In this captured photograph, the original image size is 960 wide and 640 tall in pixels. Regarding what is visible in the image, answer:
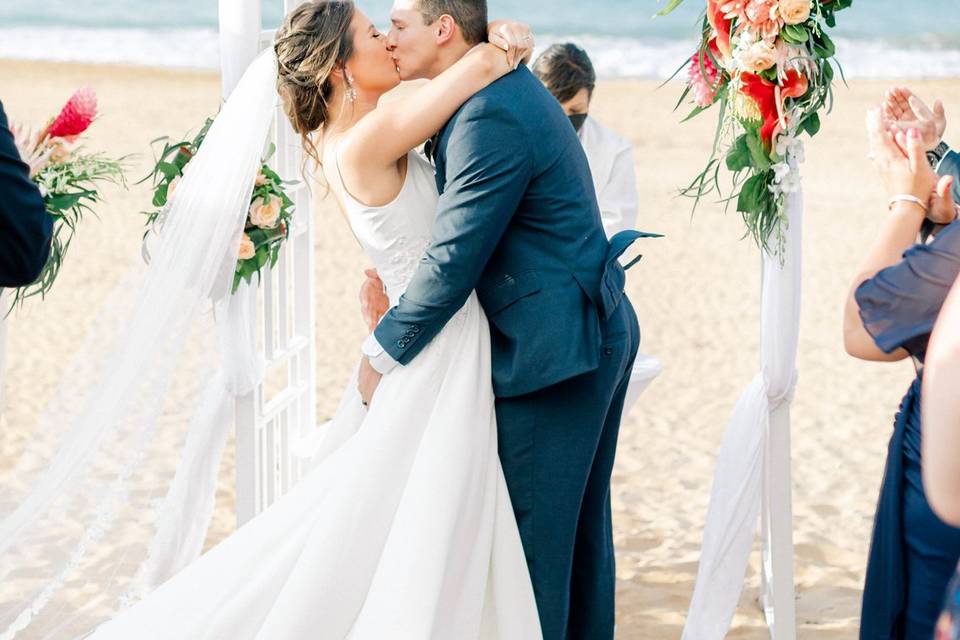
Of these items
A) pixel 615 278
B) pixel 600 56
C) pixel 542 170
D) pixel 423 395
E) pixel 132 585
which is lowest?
pixel 600 56

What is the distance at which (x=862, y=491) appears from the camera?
5996 mm

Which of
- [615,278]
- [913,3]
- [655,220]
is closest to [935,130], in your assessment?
[615,278]

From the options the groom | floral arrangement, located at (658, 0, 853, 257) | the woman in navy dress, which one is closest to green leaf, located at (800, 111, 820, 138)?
floral arrangement, located at (658, 0, 853, 257)

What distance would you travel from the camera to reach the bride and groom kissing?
2932 millimetres

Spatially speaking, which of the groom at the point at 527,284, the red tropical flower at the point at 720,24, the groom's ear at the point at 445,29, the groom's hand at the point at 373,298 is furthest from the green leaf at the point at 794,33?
the groom's hand at the point at 373,298

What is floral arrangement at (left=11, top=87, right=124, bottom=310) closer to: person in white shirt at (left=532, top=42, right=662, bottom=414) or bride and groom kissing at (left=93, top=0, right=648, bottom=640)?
bride and groom kissing at (left=93, top=0, right=648, bottom=640)

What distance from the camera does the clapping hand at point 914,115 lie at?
8.60 feet

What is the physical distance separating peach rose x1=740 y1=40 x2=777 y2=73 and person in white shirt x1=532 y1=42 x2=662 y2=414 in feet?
4.26

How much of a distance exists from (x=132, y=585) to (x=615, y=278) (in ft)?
5.97

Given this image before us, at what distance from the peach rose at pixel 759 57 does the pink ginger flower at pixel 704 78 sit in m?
0.21

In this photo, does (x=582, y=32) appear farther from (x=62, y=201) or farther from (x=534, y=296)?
(x=534, y=296)

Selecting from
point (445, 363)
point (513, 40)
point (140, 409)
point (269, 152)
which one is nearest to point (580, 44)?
point (269, 152)

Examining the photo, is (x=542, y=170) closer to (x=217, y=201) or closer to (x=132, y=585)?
(x=217, y=201)

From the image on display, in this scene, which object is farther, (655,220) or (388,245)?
(655,220)
